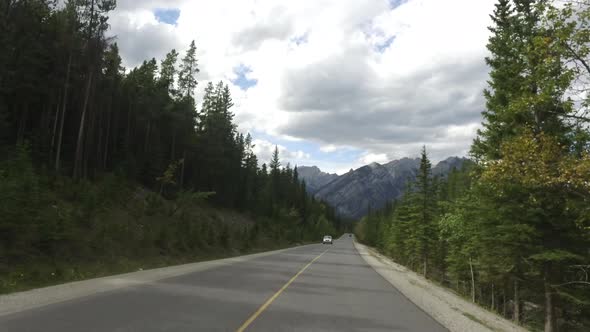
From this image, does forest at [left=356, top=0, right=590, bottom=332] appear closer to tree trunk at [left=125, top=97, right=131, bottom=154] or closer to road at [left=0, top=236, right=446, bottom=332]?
road at [left=0, top=236, right=446, bottom=332]

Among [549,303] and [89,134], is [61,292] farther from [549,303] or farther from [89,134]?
[89,134]

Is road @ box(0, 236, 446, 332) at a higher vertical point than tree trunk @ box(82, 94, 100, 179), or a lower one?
lower

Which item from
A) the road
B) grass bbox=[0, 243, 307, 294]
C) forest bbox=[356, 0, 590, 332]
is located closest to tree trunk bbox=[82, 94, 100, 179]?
grass bbox=[0, 243, 307, 294]

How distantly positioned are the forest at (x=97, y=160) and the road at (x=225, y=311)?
12.6 ft

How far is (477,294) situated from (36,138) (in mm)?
39928

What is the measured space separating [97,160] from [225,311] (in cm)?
3912

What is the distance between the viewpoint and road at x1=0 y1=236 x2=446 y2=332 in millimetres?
7070

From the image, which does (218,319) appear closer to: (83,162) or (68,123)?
(83,162)

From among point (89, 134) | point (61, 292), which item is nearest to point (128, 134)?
point (89, 134)

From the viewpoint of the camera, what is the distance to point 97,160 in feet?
138

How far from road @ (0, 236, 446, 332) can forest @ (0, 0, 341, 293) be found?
383cm

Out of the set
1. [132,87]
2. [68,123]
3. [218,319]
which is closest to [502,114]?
[218,319]

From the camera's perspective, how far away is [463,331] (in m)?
8.35

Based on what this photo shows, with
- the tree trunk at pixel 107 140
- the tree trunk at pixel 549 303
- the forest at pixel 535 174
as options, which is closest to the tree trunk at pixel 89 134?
the tree trunk at pixel 107 140
